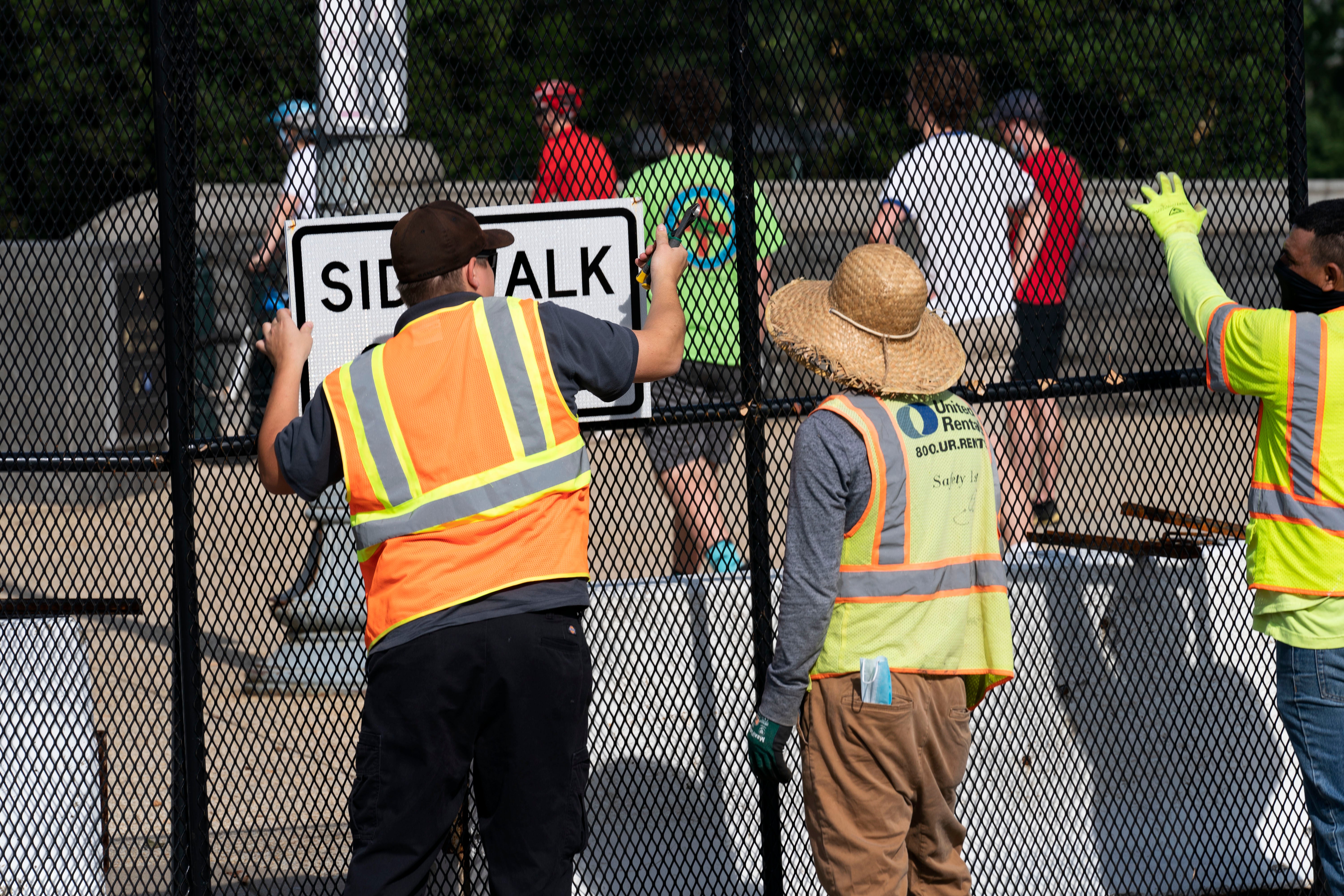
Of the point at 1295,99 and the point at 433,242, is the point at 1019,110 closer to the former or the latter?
the point at 1295,99

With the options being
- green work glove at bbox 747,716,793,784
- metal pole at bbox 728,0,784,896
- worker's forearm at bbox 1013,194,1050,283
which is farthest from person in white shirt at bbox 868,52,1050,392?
green work glove at bbox 747,716,793,784

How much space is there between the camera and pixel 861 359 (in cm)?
282

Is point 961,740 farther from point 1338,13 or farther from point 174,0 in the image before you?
point 1338,13

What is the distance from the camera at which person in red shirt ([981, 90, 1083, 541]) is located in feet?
13.0

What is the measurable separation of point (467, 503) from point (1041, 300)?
216 cm

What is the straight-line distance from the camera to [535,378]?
2699mm

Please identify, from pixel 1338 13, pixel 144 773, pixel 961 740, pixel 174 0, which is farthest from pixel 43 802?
pixel 1338 13

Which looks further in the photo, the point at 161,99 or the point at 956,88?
the point at 956,88

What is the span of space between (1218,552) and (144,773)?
3785 millimetres

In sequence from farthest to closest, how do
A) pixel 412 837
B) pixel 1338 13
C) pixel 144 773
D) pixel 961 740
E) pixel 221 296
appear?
1. pixel 1338 13
2. pixel 144 773
3. pixel 221 296
4. pixel 961 740
5. pixel 412 837

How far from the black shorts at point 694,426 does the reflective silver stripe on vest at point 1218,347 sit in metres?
1.17

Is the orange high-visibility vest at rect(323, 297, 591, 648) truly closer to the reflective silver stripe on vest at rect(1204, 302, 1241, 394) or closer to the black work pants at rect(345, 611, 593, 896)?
the black work pants at rect(345, 611, 593, 896)

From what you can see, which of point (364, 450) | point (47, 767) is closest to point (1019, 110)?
point (364, 450)

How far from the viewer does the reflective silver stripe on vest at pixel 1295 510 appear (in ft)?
9.84
